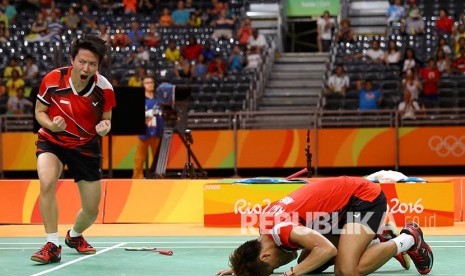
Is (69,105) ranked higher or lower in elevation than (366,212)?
higher

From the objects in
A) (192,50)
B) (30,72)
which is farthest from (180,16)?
(30,72)

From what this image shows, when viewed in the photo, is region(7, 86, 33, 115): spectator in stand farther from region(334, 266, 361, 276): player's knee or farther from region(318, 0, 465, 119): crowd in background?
region(334, 266, 361, 276): player's knee

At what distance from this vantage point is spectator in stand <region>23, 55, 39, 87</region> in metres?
22.9

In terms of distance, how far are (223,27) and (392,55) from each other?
470cm

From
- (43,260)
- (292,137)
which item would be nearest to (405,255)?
(43,260)

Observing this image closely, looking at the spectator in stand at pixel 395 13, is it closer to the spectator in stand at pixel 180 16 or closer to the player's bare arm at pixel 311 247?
the spectator in stand at pixel 180 16

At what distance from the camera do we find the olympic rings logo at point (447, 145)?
20.0 metres

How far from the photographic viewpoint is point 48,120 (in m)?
8.71

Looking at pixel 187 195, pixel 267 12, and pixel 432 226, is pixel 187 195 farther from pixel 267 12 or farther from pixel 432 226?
pixel 267 12

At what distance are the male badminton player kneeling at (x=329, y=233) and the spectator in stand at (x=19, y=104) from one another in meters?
15.1

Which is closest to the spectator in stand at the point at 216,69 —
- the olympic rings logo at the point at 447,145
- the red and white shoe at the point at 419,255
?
the olympic rings logo at the point at 447,145

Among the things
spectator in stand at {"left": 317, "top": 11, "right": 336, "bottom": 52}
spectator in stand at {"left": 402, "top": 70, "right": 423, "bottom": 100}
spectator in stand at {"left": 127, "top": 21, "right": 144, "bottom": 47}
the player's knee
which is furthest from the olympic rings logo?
the player's knee

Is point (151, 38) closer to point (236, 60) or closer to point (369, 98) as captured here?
point (236, 60)

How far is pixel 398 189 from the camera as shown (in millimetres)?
11875
